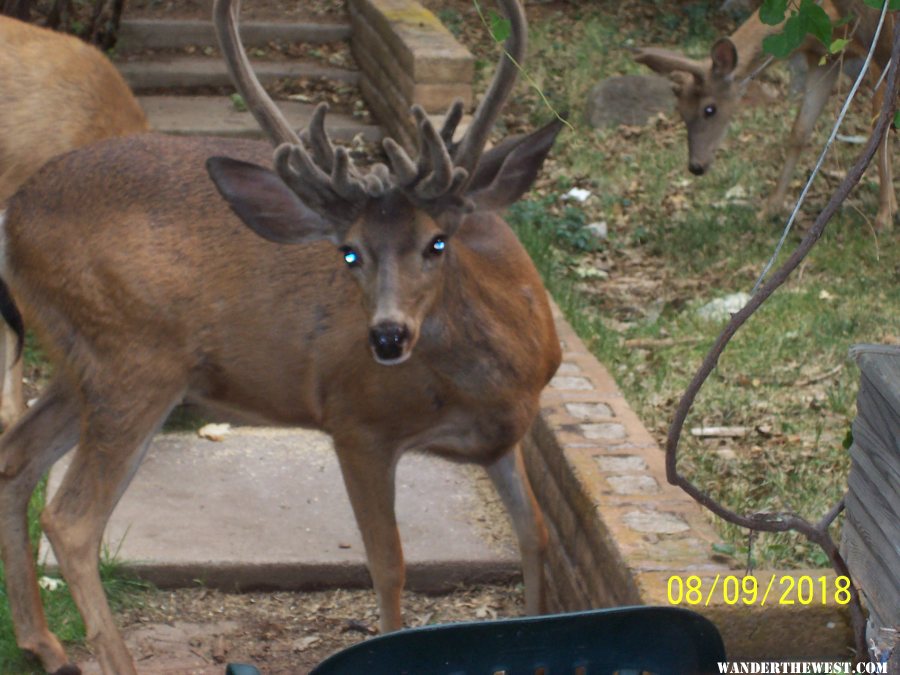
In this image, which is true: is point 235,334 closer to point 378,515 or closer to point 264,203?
point 264,203

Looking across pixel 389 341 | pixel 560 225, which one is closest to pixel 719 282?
pixel 560 225

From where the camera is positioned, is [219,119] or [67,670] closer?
[67,670]

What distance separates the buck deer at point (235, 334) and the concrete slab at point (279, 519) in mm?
535

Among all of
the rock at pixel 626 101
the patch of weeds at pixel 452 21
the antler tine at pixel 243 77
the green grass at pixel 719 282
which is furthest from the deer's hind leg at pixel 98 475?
the patch of weeds at pixel 452 21

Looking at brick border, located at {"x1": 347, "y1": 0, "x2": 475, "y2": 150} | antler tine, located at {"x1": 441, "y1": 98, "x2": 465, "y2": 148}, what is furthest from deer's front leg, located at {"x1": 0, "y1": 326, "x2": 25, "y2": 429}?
brick border, located at {"x1": 347, "y1": 0, "x2": 475, "y2": 150}

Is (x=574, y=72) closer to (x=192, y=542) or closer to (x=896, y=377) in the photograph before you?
(x=192, y=542)

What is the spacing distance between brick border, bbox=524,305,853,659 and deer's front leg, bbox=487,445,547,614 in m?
0.11

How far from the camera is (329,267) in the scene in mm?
4465

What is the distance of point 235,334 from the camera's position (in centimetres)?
443

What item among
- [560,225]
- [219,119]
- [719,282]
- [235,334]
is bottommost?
[219,119]

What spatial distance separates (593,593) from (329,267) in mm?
1281

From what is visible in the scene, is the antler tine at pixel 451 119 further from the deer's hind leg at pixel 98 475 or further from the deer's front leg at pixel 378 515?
the deer's hind leg at pixel 98 475

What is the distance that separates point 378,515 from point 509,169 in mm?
1119
